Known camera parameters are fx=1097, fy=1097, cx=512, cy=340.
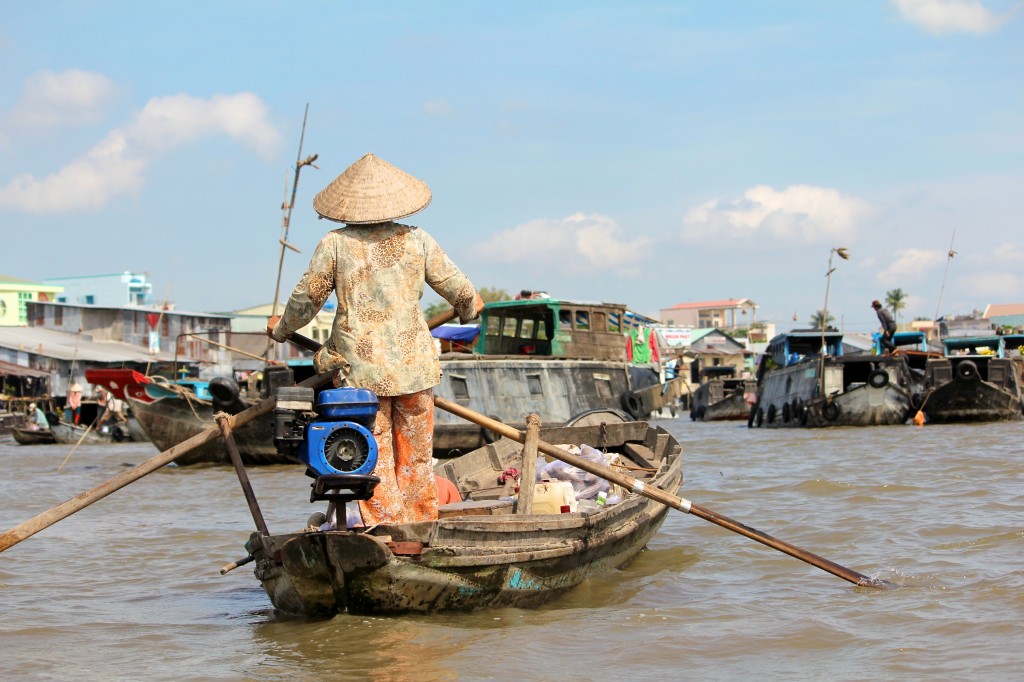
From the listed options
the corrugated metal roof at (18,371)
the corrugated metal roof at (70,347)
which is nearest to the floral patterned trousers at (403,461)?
the corrugated metal roof at (70,347)

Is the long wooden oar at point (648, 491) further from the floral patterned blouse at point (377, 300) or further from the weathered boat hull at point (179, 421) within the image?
→ the weathered boat hull at point (179, 421)

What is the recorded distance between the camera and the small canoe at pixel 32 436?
28.3 metres

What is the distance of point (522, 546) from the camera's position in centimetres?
552

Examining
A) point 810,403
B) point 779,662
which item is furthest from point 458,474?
point 810,403

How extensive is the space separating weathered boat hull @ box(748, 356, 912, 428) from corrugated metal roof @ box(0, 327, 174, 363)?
62.1 feet

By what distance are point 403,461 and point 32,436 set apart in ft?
85.4

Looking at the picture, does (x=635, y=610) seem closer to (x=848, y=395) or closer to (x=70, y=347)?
(x=848, y=395)

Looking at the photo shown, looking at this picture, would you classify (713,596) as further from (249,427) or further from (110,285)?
(110,285)

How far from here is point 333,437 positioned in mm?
4707

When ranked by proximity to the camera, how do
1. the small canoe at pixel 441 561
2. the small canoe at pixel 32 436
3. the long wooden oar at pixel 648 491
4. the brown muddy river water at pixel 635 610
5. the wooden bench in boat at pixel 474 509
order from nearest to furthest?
the brown muddy river water at pixel 635 610 → the small canoe at pixel 441 561 → the long wooden oar at pixel 648 491 → the wooden bench in boat at pixel 474 509 → the small canoe at pixel 32 436

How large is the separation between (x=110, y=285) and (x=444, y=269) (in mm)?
48810

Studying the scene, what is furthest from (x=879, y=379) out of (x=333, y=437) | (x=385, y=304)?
(x=333, y=437)

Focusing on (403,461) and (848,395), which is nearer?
(403,461)

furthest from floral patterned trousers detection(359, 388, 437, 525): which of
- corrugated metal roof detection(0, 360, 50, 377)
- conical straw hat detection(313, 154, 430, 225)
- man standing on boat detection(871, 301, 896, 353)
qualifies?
corrugated metal roof detection(0, 360, 50, 377)
